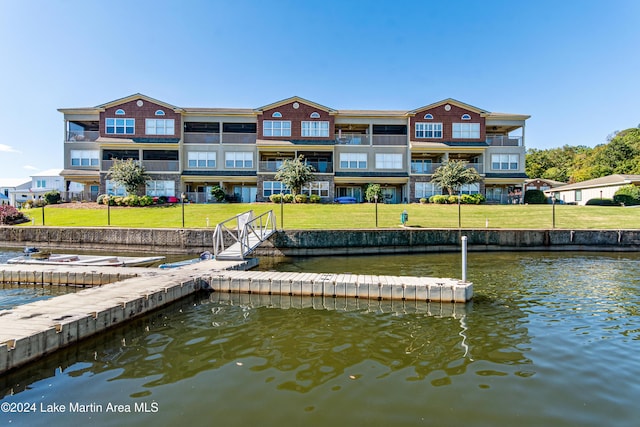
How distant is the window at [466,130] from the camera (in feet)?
129

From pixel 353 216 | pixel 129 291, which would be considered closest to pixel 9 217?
pixel 353 216

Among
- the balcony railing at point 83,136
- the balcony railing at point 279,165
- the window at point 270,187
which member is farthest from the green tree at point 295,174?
the balcony railing at point 83,136

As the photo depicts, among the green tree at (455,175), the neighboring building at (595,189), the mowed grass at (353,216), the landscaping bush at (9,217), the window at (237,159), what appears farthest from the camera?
the neighboring building at (595,189)

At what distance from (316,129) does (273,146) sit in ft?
16.2

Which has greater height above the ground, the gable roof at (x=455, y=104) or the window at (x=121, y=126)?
the gable roof at (x=455, y=104)

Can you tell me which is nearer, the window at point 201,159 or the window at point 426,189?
the window at point 201,159

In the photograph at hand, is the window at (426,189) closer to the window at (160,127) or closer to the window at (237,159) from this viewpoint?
the window at (237,159)

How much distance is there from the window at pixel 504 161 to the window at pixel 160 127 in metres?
33.3

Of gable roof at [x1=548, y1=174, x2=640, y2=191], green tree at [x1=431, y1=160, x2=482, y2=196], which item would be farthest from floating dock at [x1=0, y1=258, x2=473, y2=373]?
gable roof at [x1=548, y1=174, x2=640, y2=191]

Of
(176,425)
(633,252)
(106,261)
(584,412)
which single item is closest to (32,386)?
(176,425)

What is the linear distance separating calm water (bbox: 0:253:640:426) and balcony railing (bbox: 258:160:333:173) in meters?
28.7

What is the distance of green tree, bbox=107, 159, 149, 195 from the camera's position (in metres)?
34.0

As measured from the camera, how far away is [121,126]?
37656mm

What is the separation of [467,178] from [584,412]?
33090 millimetres
